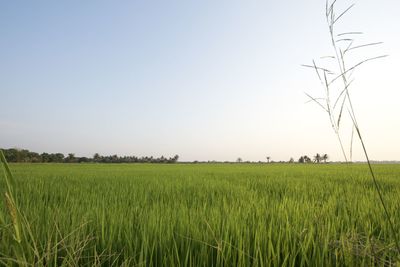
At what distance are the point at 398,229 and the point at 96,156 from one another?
313 feet

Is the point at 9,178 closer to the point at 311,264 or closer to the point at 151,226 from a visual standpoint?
the point at 311,264

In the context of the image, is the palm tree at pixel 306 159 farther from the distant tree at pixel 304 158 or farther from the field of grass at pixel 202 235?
the field of grass at pixel 202 235

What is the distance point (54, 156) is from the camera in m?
80.8

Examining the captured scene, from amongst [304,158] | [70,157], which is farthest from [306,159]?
[70,157]

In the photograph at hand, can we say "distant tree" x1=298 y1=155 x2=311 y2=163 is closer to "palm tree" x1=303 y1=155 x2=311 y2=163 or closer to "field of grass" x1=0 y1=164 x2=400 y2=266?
"palm tree" x1=303 y1=155 x2=311 y2=163

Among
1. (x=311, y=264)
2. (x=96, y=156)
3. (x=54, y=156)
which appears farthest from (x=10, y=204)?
(x=96, y=156)

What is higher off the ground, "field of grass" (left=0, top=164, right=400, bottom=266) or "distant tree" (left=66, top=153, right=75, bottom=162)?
"distant tree" (left=66, top=153, right=75, bottom=162)

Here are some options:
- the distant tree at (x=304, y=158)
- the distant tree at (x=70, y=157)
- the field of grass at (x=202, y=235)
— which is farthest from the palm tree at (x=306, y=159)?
the field of grass at (x=202, y=235)

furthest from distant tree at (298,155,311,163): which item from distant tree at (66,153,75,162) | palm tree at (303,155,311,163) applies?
distant tree at (66,153,75,162)

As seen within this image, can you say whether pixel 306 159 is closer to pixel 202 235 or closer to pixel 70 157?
pixel 70 157

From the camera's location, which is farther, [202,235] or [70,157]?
[70,157]

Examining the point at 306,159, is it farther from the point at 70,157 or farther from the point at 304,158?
the point at 70,157

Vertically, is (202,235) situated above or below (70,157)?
below

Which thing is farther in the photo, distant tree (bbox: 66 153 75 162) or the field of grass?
distant tree (bbox: 66 153 75 162)
